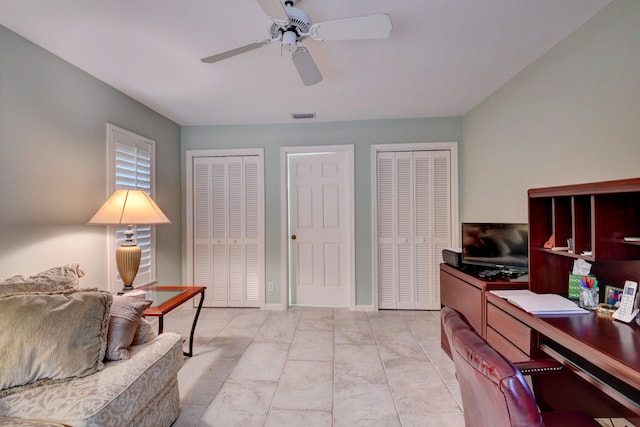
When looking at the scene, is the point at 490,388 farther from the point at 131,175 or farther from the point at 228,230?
the point at 228,230

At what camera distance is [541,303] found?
152 centimetres

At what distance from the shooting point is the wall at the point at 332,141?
137 inches

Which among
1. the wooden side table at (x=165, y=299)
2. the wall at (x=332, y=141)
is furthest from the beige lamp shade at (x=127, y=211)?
the wall at (x=332, y=141)

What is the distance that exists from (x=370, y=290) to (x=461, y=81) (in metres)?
2.48

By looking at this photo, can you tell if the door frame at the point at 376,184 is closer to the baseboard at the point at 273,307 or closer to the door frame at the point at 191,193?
the baseboard at the point at 273,307

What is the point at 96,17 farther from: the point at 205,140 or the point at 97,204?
the point at 205,140

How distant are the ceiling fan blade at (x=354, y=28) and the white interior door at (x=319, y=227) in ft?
6.84

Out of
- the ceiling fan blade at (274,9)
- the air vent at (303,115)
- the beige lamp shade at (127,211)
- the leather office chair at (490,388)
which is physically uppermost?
the air vent at (303,115)

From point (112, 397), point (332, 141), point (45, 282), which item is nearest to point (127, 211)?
point (45, 282)

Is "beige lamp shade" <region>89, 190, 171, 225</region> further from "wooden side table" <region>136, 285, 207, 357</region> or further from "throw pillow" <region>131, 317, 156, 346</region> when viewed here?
Answer: "throw pillow" <region>131, 317, 156, 346</region>

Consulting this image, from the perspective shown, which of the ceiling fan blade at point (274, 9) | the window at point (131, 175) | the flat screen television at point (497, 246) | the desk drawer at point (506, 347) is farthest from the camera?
the window at point (131, 175)

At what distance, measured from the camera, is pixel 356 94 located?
2785 mm

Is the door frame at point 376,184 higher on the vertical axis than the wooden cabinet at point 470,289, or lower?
higher

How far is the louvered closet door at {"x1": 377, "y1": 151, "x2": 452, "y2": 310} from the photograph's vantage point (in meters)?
3.50
